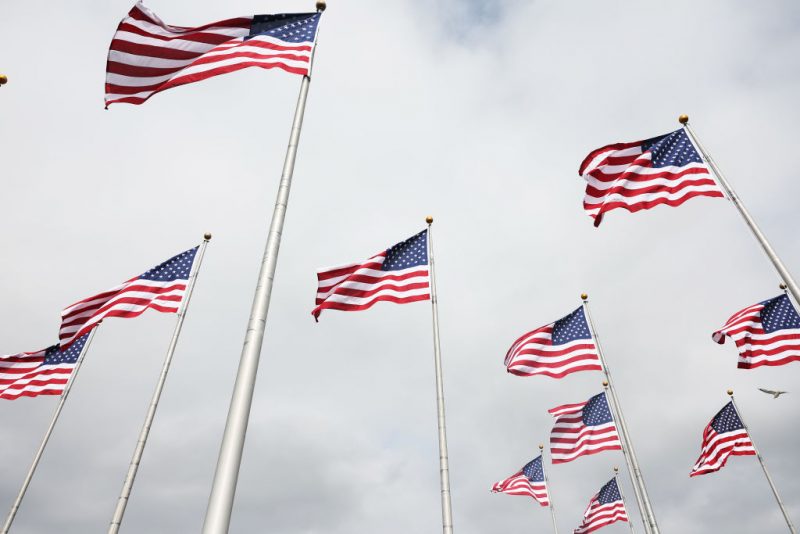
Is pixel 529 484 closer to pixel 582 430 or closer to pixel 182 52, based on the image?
pixel 582 430

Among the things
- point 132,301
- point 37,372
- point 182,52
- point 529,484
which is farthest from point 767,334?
point 37,372

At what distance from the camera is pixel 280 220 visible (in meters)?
10.1

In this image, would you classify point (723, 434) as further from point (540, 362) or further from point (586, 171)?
point (586, 171)

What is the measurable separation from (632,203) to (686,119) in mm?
3139

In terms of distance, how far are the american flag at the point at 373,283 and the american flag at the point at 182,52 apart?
7316 millimetres

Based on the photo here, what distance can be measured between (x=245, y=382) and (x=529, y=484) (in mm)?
31166

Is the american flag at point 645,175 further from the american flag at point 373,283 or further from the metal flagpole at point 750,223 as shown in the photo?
the american flag at point 373,283

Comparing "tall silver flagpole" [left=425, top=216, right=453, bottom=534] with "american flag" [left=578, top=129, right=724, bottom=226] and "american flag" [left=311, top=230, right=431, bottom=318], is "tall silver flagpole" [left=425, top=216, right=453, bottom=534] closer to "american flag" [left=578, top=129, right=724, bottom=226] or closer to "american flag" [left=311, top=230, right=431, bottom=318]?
"american flag" [left=311, top=230, right=431, bottom=318]

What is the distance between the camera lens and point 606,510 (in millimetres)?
34406

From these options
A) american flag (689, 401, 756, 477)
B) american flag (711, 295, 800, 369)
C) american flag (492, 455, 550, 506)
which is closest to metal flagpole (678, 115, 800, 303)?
american flag (711, 295, 800, 369)

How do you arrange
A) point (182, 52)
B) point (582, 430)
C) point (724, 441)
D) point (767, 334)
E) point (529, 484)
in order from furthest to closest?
point (529, 484) → point (724, 441) → point (582, 430) → point (767, 334) → point (182, 52)

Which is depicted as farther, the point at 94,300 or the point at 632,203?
the point at 94,300

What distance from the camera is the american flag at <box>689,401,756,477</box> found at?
27578mm

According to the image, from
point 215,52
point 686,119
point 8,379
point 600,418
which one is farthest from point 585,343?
point 8,379
